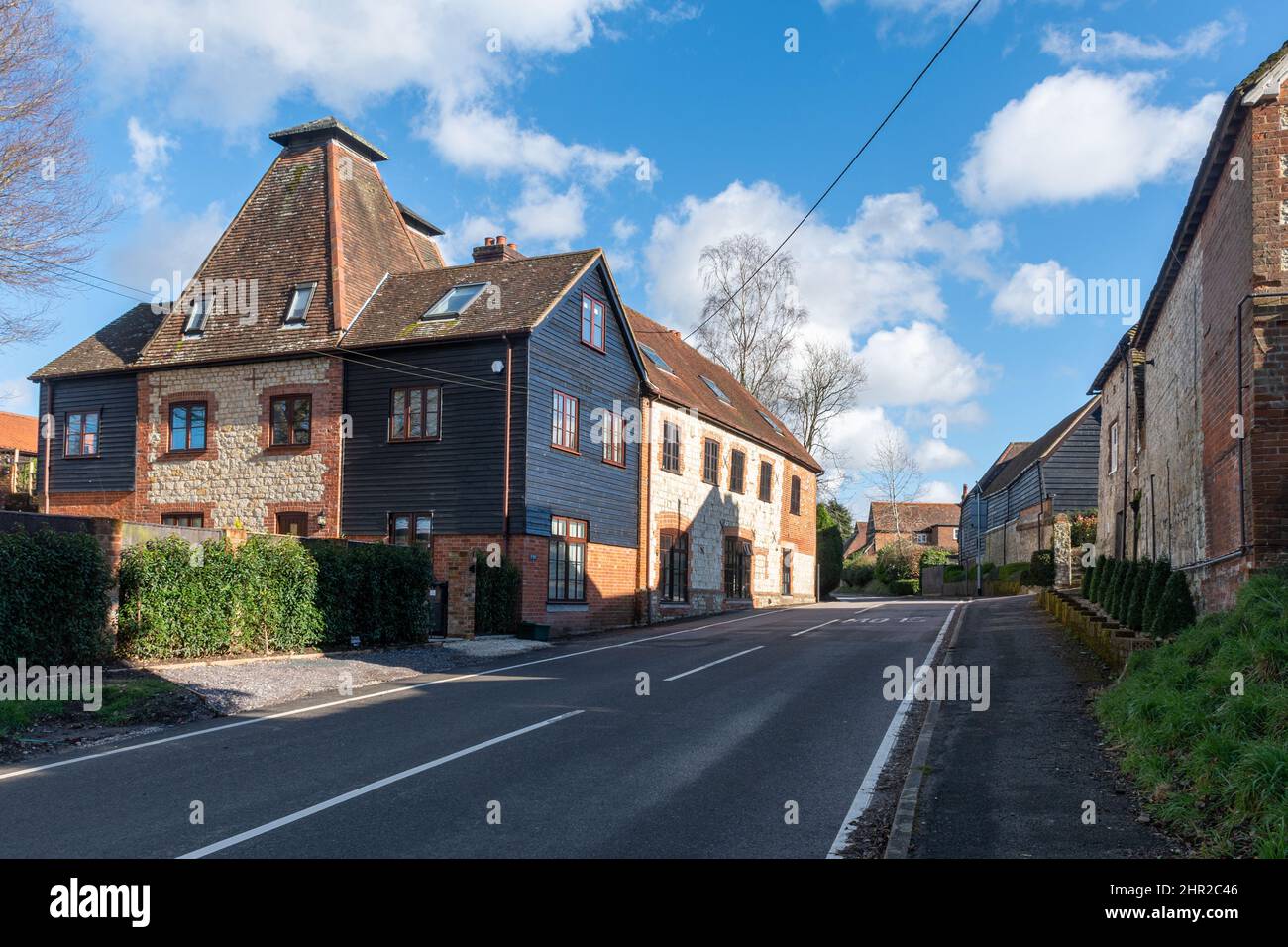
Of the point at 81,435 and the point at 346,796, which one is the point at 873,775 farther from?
the point at 81,435

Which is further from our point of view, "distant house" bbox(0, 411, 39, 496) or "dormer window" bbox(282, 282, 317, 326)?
"distant house" bbox(0, 411, 39, 496)

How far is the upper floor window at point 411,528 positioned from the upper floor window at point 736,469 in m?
14.9

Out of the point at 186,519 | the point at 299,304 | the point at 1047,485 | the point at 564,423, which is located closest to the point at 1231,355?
the point at 564,423

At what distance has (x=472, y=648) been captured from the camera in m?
18.9

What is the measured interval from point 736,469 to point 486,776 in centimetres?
2915

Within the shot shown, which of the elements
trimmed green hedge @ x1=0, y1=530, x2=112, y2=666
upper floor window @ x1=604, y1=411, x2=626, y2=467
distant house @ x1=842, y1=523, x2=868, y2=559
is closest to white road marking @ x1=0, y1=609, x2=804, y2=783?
trimmed green hedge @ x1=0, y1=530, x2=112, y2=666

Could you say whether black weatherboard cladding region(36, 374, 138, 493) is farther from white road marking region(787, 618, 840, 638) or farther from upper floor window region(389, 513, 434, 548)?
white road marking region(787, 618, 840, 638)

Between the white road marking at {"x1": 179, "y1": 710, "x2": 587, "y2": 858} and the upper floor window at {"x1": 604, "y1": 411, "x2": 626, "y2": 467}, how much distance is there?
56.0ft

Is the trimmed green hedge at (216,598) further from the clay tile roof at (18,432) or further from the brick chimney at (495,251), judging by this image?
the clay tile roof at (18,432)

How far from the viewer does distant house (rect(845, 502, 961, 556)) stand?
96.6 metres

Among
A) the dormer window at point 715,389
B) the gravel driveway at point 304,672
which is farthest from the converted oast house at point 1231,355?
the dormer window at point 715,389

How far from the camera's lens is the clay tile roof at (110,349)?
27.8 m

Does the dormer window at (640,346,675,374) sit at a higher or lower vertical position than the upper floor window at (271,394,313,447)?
higher

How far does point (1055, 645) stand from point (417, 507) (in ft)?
46.2
